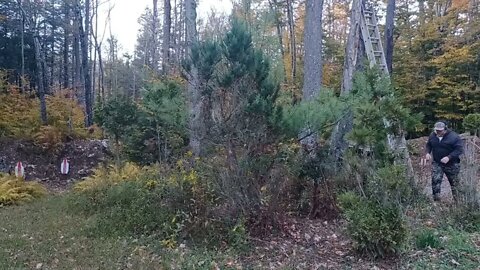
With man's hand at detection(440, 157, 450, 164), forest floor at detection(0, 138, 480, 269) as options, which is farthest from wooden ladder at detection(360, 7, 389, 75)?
forest floor at detection(0, 138, 480, 269)

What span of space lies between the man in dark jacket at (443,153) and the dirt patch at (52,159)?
792 cm

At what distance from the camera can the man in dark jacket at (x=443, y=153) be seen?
6430mm

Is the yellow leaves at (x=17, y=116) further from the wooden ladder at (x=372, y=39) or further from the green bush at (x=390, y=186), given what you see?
the green bush at (x=390, y=186)

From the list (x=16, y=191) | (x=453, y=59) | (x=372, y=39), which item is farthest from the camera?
(x=453, y=59)

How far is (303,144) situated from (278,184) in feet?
2.66

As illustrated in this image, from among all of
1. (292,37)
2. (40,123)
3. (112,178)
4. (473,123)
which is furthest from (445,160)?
(292,37)

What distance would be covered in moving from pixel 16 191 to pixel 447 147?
26.5ft

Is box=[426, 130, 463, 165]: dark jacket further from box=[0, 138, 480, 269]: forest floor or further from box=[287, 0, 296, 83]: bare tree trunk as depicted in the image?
box=[287, 0, 296, 83]: bare tree trunk

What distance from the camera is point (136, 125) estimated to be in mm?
9555

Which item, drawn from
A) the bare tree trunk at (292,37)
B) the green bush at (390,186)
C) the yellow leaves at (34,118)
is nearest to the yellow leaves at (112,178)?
the green bush at (390,186)

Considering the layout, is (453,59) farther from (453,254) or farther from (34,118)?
(34,118)

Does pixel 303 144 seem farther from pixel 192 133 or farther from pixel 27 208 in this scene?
pixel 27 208

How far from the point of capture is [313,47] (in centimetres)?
910

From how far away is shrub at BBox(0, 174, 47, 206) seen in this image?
8.07 m
